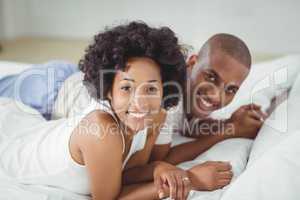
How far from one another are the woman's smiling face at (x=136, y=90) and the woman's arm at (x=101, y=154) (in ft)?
0.14

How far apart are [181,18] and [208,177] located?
237cm

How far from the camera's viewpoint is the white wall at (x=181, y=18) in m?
2.54

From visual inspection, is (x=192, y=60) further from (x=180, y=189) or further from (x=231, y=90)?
(x=180, y=189)

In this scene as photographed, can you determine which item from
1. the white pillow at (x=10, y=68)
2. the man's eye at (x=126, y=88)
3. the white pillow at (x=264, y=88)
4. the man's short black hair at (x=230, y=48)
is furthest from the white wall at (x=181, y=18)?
the man's eye at (x=126, y=88)

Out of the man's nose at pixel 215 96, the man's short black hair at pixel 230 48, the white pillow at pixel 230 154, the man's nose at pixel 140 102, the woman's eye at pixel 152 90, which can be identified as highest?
the man's short black hair at pixel 230 48

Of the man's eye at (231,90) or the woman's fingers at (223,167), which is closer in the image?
the woman's fingers at (223,167)

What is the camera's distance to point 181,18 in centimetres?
322

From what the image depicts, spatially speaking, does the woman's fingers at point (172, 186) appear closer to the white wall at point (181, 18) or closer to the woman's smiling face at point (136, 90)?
the woman's smiling face at point (136, 90)

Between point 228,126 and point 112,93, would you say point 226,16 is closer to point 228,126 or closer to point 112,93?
point 228,126

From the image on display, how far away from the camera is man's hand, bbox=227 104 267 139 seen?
131 cm

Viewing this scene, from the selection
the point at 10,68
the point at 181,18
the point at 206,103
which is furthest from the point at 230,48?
the point at 181,18

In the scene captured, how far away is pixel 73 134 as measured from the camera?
966 mm

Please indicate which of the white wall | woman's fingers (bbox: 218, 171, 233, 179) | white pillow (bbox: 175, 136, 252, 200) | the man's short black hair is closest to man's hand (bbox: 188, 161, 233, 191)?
woman's fingers (bbox: 218, 171, 233, 179)

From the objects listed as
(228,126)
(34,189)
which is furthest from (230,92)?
(34,189)
